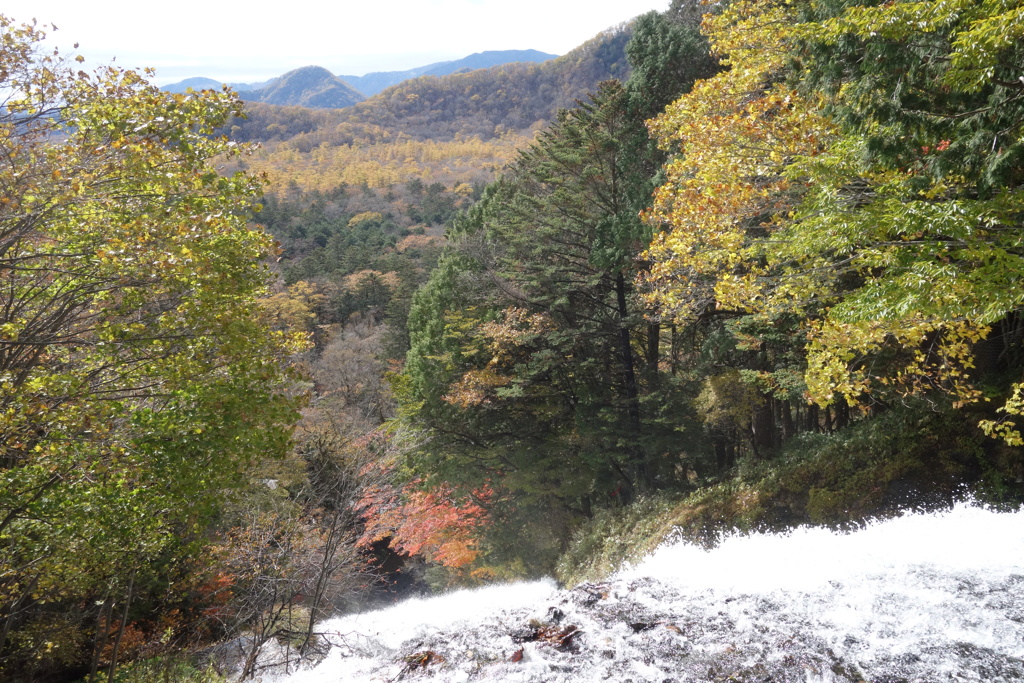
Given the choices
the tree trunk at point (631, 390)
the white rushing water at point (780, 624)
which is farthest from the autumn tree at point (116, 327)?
the tree trunk at point (631, 390)

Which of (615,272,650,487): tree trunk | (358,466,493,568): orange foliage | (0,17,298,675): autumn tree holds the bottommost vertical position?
(358,466,493,568): orange foliage

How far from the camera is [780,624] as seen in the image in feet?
19.6

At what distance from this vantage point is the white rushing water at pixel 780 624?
200 inches

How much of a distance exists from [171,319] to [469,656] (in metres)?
5.60

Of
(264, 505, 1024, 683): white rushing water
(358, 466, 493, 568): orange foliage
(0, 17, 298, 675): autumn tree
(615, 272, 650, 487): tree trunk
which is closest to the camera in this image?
(264, 505, 1024, 683): white rushing water

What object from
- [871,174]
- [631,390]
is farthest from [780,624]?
[631,390]

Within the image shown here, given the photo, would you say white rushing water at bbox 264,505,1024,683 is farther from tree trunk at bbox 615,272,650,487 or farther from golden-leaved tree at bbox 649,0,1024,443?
tree trunk at bbox 615,272,650,487

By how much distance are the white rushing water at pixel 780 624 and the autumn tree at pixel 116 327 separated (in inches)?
133

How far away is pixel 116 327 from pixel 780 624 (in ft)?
26.9

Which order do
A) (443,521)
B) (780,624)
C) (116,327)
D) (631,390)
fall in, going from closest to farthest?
(780,624)
(116,327)
(631,390)
(443,521)

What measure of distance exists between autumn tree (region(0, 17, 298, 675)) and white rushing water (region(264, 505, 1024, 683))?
3.38 m

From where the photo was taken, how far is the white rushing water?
16.6 feet

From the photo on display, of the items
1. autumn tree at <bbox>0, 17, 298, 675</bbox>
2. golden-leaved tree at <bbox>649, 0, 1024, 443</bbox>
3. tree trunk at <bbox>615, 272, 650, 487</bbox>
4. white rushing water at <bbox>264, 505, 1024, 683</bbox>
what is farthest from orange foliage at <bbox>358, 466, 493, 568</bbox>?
golden-leaved tree at <bbox>649, 0, 1024, 443</bbox>

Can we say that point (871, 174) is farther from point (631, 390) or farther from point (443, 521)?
point (443, 521)
